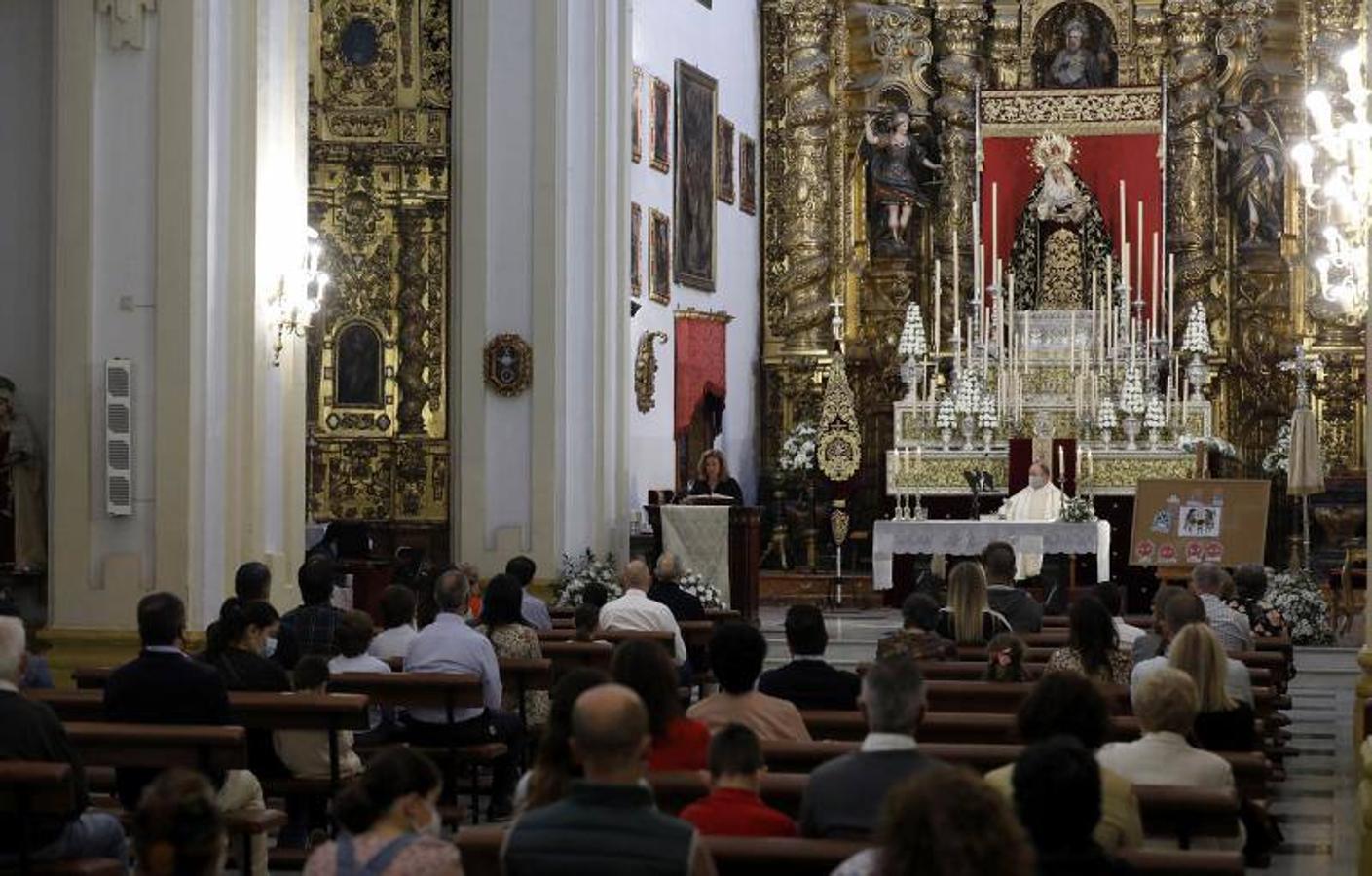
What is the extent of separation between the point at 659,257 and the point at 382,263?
424 centimetres

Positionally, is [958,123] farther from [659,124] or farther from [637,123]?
[637,123]

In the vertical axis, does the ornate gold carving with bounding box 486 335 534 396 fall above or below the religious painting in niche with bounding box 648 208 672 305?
below

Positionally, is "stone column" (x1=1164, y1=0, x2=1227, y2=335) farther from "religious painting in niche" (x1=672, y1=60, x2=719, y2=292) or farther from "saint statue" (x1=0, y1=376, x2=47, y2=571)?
"saint statue" (x1=0, y1=376, x2=47, y2=571)

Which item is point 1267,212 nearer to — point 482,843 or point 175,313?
point 175,313

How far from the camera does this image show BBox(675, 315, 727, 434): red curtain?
28.2m

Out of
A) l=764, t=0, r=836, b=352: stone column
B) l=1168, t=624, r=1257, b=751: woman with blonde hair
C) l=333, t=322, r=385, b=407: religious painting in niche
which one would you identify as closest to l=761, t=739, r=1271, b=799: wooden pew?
l=1168, t=624, r=1257, b=751: woman with blonde hair

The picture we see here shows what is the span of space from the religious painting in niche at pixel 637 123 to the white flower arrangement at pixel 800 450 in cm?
541

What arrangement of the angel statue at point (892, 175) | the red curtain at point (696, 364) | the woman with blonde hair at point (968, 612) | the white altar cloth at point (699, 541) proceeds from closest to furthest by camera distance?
the woman with blonde hair at point (968, 612)
the white altar cloth at point (699, 541)
the red curtain at point (696, 364)
the angel statue at point (892, 175)

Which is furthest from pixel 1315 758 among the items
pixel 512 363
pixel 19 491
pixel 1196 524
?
pixel 512 363

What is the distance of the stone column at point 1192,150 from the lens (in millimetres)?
30875

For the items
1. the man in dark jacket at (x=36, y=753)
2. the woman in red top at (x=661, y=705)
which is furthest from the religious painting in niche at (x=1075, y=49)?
the man in dark jacket at (x=36, y=753)

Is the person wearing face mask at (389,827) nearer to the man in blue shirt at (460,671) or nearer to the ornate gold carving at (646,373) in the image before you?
the man in blue shirt at (460,671)

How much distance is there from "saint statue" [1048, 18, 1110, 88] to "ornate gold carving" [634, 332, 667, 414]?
8081mm

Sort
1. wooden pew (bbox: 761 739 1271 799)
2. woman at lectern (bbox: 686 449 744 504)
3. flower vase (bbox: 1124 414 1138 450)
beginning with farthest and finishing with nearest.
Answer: flower vase (bbox: 1124 414 1138 450), woman at lectern (bbox: 686 449 744 504), wooden pew (bbox: 761 739 1271 799)
